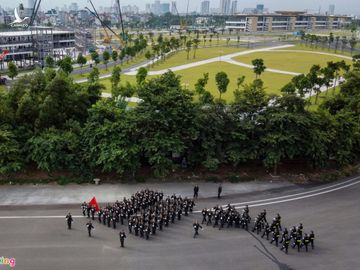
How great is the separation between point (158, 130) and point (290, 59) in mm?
67728

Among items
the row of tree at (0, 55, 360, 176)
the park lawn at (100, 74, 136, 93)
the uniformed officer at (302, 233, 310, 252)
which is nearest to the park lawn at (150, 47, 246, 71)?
the park lawn at (100, 74, 136, 93)

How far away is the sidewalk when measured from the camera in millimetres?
20578

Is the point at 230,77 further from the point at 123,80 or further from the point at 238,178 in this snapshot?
the point at 238,178

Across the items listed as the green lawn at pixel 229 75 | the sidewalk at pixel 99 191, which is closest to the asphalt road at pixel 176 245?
the sidewalk at pixel 99 191

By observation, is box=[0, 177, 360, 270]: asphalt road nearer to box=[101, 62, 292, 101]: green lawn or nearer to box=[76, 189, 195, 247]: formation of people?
box=[76, 189, 195, 247]: formation of people

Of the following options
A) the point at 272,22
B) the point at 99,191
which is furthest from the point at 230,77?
the point at 272,22

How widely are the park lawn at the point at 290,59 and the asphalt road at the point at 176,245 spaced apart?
5298 cm

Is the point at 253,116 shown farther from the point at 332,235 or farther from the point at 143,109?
the point at 332,235

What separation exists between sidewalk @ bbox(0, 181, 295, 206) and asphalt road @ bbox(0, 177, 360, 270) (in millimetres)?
925

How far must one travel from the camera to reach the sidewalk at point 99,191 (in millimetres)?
20578

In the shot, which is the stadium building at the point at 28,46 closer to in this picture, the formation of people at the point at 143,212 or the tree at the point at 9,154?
the tree at the point at 9,154

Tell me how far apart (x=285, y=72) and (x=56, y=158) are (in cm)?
5241

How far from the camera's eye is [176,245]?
1662cm

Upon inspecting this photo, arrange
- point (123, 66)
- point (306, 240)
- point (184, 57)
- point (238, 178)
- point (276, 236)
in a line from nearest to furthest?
1. point (306, 240)
2. point (276, 236)
3. point (238, 178)
4. point (123, 66)
5. point (184, 57)
